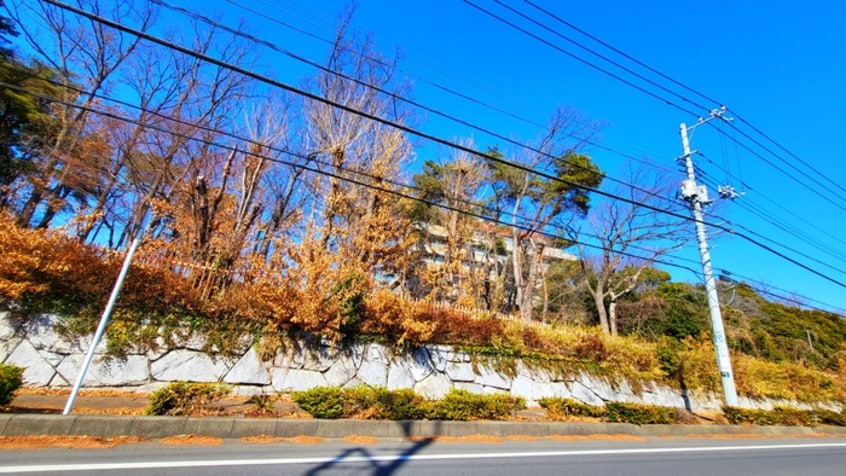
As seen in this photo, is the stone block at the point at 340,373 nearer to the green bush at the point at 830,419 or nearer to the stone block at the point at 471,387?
the stone block at the point at 471,387

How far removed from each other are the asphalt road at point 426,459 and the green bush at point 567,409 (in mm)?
1044

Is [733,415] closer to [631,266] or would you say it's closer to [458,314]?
[458,314]

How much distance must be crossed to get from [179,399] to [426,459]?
12.4 feet

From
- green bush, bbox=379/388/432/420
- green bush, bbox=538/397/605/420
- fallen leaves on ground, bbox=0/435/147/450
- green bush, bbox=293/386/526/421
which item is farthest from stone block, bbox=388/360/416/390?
fallen leaves on ground, bbox=0/435/147/450

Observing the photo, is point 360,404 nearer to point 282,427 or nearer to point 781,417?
point 282,427

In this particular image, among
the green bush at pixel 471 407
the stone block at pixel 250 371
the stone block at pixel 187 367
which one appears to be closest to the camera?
the green bush at pixel 471 407

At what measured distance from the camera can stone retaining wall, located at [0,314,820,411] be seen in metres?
6.14

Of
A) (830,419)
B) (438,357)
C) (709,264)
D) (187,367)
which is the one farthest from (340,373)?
(830,419)

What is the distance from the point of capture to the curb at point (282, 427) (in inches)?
162

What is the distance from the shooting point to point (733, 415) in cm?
1009

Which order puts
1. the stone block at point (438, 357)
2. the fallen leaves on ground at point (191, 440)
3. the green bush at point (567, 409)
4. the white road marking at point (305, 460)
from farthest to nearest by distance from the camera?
the stone block at point (438, 357) → the green bush at point (567, 409) → the fallen leaves on ground at point (191, 440) → the white road marking at point (305, 460)

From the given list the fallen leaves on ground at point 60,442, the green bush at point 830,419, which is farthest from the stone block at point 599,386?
the fallen leaves on ground at point 60,442

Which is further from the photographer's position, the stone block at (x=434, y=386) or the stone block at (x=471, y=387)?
the stone block at (x=471, y=387)

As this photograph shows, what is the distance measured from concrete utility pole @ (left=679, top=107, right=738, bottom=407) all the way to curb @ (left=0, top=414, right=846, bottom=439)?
397 centimetres
